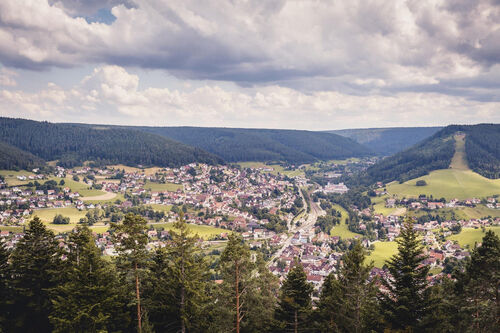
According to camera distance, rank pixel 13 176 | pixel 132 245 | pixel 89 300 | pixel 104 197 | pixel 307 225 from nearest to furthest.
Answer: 1. pixel 132 245
2. pixel 89 300
3. pixel 307 225
4. pixel 104 197
5. pixel 13 176

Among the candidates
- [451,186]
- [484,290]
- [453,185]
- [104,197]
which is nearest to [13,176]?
[104,197]

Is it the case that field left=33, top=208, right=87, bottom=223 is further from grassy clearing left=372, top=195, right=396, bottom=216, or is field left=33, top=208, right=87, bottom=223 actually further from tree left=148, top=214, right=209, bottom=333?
grassy clearing left=372, top=195, right=396, bottom=216

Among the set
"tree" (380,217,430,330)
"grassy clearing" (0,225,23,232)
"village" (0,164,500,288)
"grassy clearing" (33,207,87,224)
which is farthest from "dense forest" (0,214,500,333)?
"grassy clearing" (33,207,87,224)

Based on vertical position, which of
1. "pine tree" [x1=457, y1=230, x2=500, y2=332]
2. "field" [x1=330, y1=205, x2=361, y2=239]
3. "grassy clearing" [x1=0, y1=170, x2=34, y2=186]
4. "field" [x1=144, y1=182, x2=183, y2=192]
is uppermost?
"pine tree" [x1=457, y1=230, x2=500, y2=332]

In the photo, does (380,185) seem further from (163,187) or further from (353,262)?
(353,262)

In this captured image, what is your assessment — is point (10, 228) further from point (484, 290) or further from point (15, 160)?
point (484, 290)

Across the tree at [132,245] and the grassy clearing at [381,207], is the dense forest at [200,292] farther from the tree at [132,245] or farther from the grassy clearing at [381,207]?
the grassy clearing at [381,207]
